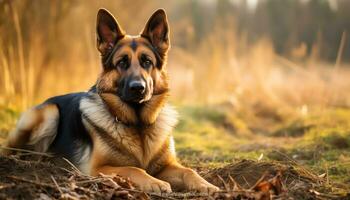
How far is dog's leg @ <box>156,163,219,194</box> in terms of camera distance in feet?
15.1

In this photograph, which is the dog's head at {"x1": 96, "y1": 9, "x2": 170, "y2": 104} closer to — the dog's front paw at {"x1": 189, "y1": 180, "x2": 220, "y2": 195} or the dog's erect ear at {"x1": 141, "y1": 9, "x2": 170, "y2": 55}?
the dog's erect ear at {"x1": 141, "y1": 9, "x2": 170, "y2": 55}

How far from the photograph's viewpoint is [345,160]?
615 cm

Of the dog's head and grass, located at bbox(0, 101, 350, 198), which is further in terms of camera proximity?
grass, located at bbox(0, 101, 350, 198)

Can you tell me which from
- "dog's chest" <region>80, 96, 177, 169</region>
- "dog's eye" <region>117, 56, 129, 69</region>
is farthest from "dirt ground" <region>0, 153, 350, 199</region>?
"dog's eye" <region>117, 56, 129, 69</region>

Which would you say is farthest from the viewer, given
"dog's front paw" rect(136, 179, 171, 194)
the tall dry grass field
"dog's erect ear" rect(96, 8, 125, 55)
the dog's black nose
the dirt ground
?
the tall dry grass field

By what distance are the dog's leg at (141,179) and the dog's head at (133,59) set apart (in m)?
0.74

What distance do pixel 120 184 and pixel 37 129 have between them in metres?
2.34

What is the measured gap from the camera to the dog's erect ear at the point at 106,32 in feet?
18.2

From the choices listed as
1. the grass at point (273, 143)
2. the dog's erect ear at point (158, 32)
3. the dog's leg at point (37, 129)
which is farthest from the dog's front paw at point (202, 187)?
the dog's leg at point (37, 129)

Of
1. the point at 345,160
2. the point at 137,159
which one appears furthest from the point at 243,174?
the point at 345,160

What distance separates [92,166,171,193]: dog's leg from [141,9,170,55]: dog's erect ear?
1497 mm

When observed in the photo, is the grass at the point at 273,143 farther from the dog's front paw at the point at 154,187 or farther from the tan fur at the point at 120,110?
the dog's front paw at the point at 154,187

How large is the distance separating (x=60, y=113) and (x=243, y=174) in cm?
254

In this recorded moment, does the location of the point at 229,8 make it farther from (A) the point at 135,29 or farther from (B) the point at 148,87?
(B) the point at 148,87
